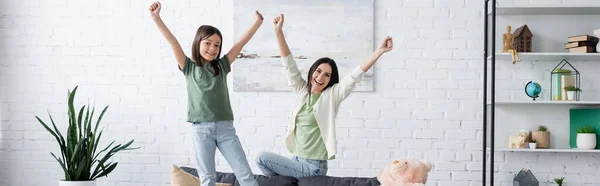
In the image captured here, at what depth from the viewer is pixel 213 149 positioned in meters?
3.74

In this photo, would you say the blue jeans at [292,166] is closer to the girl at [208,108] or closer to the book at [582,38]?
the girl at [208,108]

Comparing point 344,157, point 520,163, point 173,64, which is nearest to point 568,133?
point 520,163

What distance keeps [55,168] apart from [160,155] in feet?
2.55

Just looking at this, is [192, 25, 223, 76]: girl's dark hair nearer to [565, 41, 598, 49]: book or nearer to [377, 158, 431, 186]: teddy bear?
[377, 158, 431, 186]: teddy bear

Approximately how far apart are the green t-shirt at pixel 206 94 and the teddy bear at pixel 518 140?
2.10m

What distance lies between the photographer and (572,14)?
5.04 metres

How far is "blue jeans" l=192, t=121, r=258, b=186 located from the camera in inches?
146

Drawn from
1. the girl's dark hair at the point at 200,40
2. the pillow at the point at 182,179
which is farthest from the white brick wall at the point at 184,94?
the girl's dark hair at the point at 200,40

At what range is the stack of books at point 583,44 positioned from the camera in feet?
15.9

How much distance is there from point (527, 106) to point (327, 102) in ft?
5.33

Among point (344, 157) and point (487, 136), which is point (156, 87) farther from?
point (487, 136)

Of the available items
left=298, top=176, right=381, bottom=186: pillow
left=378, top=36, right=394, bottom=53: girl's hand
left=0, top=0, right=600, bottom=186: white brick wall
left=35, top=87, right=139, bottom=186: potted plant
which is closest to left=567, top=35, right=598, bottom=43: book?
left=0, top=0, right=600, bottom=186: white brick wall

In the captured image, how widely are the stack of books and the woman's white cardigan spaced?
1598mm

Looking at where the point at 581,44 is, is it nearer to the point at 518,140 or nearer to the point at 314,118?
the point at 518,140
